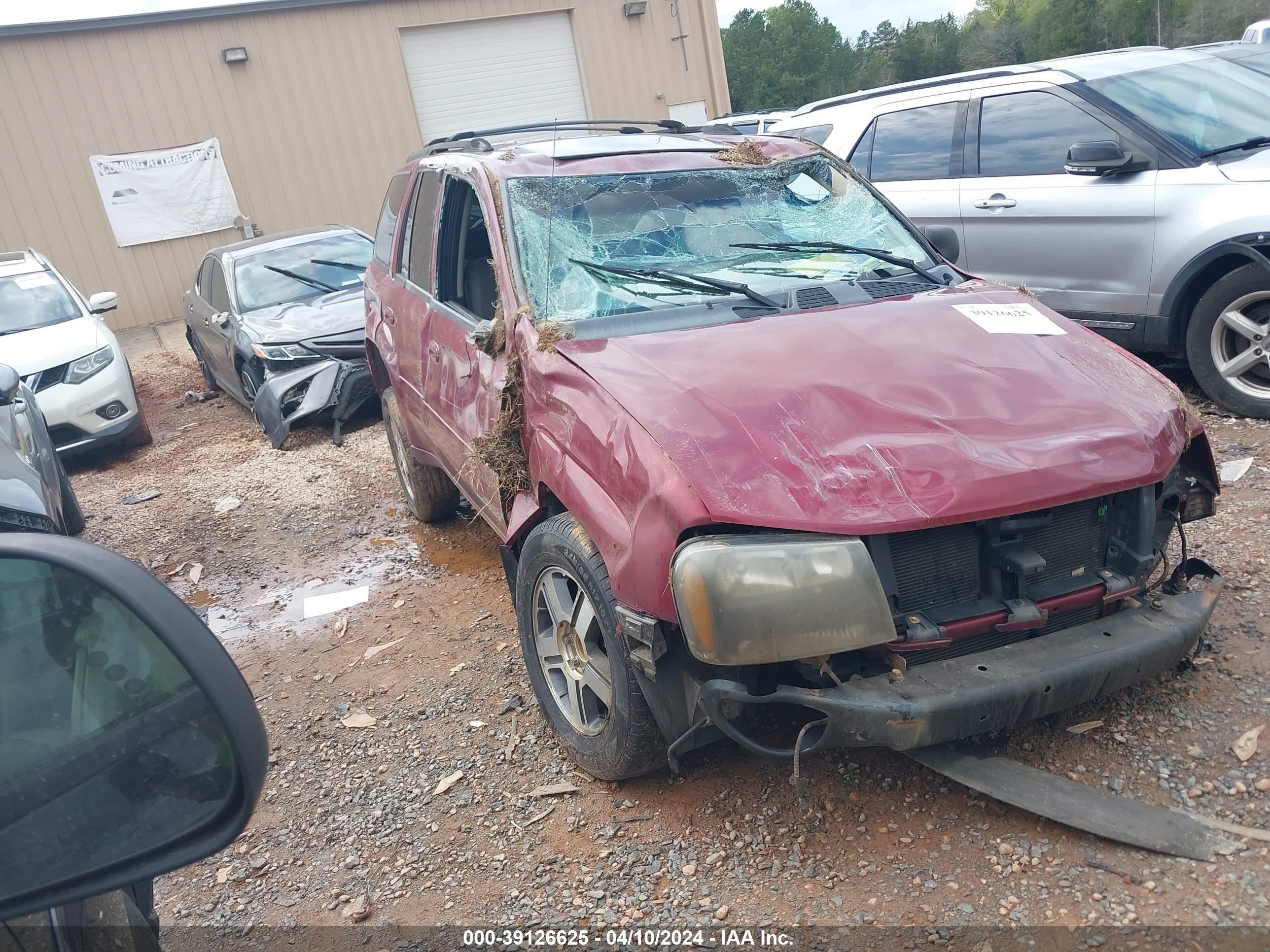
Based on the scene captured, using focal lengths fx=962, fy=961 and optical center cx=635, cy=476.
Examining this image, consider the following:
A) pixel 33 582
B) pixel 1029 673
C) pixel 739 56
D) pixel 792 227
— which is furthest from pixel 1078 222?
pixel 739 56

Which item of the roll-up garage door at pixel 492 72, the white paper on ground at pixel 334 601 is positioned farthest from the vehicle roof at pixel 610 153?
the roll-up garage door at pixel 492 72

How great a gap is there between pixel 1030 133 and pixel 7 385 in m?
5.90

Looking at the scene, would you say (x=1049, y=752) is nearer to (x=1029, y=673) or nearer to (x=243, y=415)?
(x=1029, y=673)

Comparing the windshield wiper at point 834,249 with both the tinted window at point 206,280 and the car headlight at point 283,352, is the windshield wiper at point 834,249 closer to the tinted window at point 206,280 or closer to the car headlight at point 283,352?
the car headlight at point 283,352

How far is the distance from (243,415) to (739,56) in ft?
211

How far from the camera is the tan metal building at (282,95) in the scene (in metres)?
14.5

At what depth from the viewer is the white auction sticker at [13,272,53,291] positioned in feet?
28.9

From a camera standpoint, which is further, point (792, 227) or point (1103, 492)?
point (792, 227)

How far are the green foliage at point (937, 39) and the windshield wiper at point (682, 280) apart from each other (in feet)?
148

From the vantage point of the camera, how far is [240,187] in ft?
51.9

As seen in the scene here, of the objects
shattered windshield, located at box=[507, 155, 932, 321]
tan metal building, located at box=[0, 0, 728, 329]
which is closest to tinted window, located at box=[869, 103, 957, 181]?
shattered windshield, located at box=[507, 155, 932, 321]

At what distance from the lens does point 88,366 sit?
8234mm

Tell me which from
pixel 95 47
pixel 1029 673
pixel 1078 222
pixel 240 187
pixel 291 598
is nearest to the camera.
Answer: pixel 1029 673

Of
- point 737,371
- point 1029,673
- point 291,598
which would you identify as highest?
point 737,371
